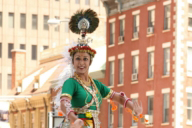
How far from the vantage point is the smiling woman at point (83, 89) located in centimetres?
1029

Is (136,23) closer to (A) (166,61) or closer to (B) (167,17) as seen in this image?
(B) (167,17)

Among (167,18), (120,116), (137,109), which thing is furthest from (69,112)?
(120,116)

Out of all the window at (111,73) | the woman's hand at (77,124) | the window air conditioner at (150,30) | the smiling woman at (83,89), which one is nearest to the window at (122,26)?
the window at (111,73)

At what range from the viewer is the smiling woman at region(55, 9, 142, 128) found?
1029cm

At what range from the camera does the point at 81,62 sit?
34.4ft

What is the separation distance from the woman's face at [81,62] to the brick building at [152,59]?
3403 centimetres

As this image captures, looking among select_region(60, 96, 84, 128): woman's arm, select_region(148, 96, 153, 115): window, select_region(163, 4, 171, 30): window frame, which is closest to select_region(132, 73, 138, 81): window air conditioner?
select_region(148, 96, 153, 115): window

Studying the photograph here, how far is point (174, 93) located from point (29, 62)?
167 ft

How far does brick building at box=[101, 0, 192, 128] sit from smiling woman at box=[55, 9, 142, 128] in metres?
33.8

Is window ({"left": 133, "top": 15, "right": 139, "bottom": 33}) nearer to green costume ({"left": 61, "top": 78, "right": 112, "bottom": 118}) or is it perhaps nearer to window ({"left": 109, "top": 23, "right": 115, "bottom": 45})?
window ({"left": 109, "top": 23, "right": 115, "bottom": 45})

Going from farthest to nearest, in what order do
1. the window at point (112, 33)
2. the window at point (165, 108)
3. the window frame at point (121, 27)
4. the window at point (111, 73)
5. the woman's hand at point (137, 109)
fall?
1. the window at point (112, 33)
2. the window at point (111, 73)
3. the window frame at point (121, 27)
4. the window at point (165, 108)
5. the woman's hand at point (137, 109)

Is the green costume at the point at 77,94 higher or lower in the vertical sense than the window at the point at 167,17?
lower

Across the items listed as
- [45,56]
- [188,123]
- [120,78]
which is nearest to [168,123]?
[188,123]

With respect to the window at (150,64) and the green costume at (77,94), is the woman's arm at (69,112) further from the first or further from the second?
the window at (150,64)
